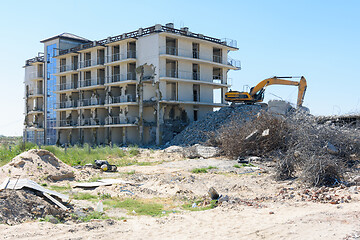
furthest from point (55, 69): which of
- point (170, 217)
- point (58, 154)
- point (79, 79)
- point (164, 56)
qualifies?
point (170, 217)

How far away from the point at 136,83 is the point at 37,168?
25.0 meters

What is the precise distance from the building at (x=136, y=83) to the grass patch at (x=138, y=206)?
2470cm

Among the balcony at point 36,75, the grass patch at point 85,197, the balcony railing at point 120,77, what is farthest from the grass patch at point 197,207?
the balcony at point 36,75

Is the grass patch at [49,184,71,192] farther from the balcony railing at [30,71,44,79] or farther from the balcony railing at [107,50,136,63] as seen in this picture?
the balcony railing at [30,71,44,79]

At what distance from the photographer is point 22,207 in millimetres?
7914

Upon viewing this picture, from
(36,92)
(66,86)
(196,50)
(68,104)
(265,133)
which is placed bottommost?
(265,133)

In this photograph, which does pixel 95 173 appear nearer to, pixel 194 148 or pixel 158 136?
pixel 194 148

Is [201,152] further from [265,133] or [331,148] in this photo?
[331,148]

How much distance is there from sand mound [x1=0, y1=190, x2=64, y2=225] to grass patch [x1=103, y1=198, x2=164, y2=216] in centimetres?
178

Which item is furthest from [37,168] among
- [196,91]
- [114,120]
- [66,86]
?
[66,86]

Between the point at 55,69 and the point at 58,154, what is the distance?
32995 millimetres

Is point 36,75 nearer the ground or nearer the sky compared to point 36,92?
nearer the sky

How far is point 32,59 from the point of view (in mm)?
54625

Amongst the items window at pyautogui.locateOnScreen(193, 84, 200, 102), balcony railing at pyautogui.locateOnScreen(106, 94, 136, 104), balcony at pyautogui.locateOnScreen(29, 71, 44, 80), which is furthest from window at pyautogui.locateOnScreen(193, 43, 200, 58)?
balcony at pyautogui.locateOnScreen(29, 71, 44, 80)
